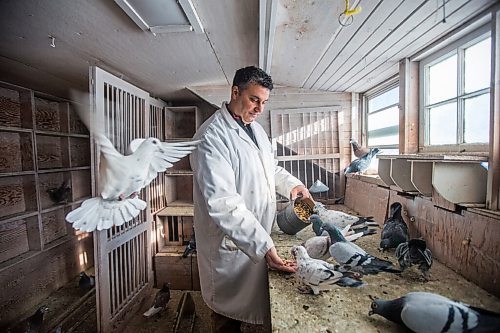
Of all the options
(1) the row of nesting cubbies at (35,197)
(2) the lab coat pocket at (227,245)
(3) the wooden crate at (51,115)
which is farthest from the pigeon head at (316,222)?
(3) the wooden crate at (51,115)

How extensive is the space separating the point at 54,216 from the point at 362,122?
3.14 m

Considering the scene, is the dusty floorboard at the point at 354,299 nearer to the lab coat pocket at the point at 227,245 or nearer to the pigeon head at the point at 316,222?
the lab coat pocket at the point at 227,245

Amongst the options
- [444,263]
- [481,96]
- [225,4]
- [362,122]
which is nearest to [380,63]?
[481,96]

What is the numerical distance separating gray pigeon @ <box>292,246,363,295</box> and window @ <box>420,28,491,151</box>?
2.46 ft

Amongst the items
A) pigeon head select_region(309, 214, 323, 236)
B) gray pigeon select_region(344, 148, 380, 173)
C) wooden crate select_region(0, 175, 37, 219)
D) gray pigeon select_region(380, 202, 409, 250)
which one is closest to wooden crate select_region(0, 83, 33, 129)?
wooden crate select_region(0, 175, 37, 219)

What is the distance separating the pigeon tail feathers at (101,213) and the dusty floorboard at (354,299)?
0.93 m

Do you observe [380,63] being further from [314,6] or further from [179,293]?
[179,293]

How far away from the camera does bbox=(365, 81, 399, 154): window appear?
1907 mm

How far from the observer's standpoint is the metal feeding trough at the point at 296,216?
162 cm

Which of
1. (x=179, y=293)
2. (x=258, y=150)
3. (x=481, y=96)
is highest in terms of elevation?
(x=481, y=96)

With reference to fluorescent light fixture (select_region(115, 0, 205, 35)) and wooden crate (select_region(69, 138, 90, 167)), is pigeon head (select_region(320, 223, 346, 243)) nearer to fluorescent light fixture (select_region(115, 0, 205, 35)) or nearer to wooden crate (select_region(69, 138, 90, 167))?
fluorescent light fixture (select_region(115, 0, 205, 35))

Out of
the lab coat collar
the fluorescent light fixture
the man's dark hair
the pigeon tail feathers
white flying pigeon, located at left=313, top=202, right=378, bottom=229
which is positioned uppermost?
the fluorescent light fixture

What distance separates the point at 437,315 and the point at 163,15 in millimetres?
1405

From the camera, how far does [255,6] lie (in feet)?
3.72
